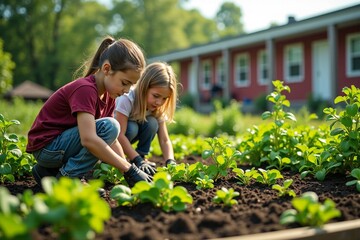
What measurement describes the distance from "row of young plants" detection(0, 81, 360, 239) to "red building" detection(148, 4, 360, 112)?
882cm

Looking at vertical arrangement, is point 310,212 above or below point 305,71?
below

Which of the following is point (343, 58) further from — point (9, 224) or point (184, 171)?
point (9, 224)

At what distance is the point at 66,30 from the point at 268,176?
39904 mm

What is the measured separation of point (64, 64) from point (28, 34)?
5156mm

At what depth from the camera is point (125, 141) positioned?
3.63m

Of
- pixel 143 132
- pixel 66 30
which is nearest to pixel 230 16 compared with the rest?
pixel 66 30

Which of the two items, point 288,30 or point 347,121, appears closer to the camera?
point 347,121

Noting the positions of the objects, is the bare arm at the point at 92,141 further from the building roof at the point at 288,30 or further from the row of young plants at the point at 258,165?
the building roof at the point at 288,30

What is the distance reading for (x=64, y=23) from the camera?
41625mm

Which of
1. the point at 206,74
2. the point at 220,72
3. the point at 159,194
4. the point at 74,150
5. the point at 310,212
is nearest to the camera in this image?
the point at 310,212

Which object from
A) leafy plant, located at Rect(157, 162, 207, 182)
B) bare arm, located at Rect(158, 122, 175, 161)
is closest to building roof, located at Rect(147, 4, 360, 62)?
bare arm, located at Rect(158, 122, 175, 161)

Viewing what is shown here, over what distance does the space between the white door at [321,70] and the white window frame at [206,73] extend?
6.76 meters

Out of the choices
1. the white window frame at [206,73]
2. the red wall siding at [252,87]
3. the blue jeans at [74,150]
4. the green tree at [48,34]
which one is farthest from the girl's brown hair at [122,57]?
the green tree at [48,34]

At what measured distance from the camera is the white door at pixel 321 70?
1451 cm
